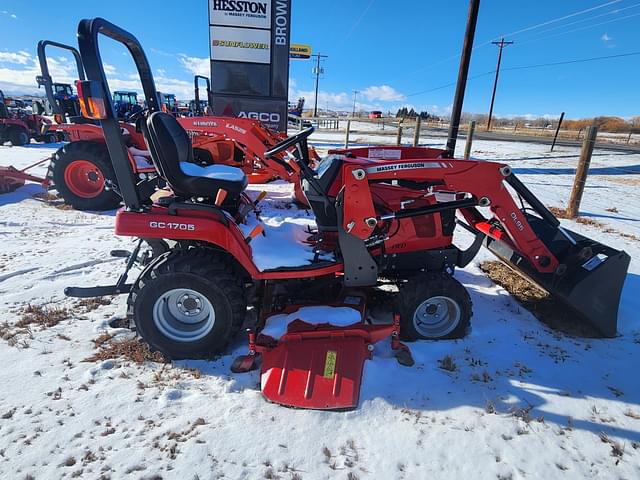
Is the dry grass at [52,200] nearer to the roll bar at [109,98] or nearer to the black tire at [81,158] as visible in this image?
the black tire at [81,158]

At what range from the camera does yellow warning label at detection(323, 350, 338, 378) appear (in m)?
2.32

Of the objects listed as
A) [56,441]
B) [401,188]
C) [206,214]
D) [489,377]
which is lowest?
[56,441]

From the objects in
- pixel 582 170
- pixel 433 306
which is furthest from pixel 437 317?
pixel 582 170

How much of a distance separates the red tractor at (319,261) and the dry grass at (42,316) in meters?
0.47

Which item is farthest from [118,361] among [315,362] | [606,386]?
[606,386]

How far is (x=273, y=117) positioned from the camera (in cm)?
966

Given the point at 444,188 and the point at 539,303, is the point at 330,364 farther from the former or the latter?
the point at 539,303

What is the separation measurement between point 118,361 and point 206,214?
115 cm

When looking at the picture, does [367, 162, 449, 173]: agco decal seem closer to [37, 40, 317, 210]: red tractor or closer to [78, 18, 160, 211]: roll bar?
[78, 18, 160, 211]: roll bar

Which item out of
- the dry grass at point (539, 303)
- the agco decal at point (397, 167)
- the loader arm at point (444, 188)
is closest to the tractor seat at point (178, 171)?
the loader arm at point (444, 188)

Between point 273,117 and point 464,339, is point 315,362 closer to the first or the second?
point 464,339

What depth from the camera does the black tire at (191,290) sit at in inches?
98.3

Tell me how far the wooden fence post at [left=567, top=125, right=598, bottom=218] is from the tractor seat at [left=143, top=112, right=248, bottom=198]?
18.4 ft

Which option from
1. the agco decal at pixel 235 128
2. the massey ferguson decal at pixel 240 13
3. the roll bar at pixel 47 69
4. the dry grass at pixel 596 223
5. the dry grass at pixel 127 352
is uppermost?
the massey ferguson decal at pixel 240 13
